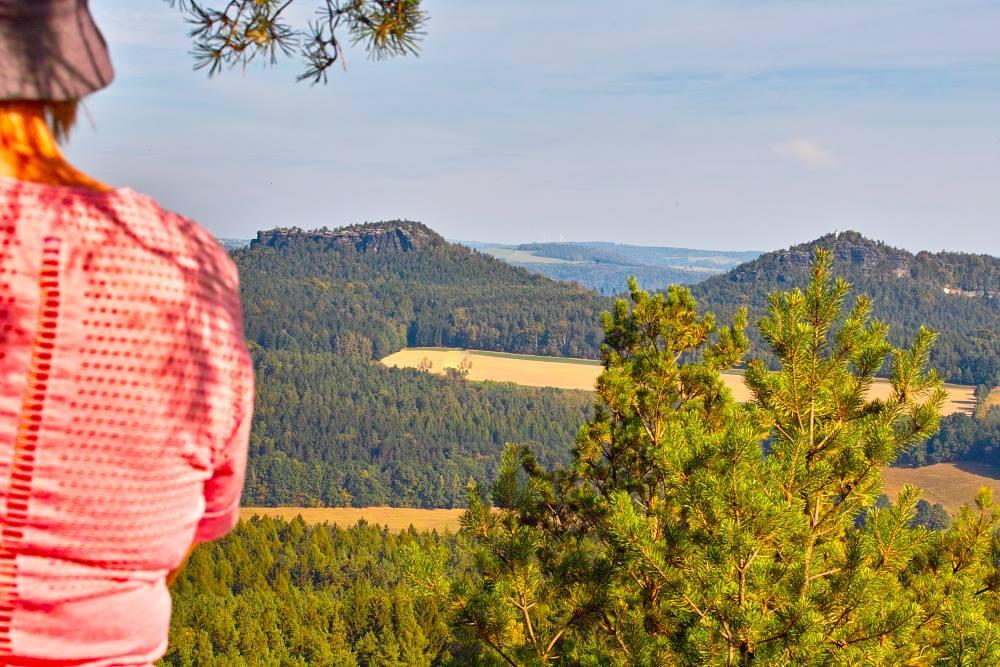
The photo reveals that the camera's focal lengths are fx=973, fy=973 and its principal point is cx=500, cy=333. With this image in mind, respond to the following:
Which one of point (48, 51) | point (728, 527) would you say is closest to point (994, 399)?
point (728, 527)

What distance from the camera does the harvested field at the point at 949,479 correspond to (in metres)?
92.8

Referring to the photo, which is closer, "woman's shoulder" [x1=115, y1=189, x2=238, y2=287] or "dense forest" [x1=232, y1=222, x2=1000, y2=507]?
"woman's shoulder" [x1=115, y1=189, x2=238, y2=287]

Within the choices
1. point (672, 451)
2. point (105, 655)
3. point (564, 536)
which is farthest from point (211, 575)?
point (105, 655)

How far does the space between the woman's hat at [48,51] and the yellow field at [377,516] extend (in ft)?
299

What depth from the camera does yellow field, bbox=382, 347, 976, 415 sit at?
14662cm

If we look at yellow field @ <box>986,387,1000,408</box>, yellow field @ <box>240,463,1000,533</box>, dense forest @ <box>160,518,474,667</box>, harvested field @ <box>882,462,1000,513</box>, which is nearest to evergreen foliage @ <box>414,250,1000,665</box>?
dense forest @ <box>160,518,474,667</box>

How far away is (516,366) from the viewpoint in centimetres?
16400

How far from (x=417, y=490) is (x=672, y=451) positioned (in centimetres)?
11509

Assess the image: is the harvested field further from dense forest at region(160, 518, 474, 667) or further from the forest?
the forest

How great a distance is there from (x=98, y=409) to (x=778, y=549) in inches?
→ 313

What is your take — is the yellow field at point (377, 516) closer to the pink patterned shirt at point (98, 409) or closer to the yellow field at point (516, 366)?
the yellow field at point (516, 366)

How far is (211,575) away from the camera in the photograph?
56219 millimetres

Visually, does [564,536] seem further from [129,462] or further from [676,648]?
[129,462]

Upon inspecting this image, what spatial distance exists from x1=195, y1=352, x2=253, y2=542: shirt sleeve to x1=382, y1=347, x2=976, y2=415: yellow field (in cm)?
13810
